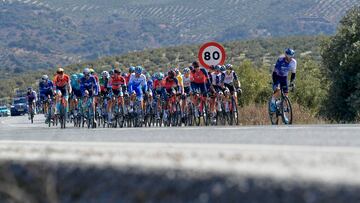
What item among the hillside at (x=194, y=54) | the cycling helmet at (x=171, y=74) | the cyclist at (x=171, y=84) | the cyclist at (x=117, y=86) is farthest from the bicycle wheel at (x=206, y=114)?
the hillside at (x=194, y=54)

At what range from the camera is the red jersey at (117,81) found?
29.8m

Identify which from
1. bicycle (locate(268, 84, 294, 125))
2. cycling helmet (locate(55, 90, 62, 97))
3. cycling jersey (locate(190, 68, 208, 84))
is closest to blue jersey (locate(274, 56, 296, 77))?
bicycle (locate(268, 84, 294, 125))

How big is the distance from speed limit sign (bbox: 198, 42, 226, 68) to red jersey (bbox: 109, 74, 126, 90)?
349 centimetres

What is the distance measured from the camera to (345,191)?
1.63 m

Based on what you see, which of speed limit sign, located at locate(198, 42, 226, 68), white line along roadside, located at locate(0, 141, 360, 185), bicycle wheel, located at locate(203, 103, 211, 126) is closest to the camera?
white line along roadside, located at locate(0, 141, 360, 185)

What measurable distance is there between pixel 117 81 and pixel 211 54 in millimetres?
4337

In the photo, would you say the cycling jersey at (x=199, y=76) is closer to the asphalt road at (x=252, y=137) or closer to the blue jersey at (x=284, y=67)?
the blue jersey at (x=284, y=67)

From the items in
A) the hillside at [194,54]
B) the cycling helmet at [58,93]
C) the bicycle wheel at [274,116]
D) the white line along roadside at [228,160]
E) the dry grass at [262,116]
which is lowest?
the dry grass at [262,116]

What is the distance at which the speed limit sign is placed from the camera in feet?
86.2

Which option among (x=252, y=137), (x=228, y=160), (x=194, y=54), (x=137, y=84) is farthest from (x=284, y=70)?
(x=194, y=54)

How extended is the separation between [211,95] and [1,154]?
82.7 ft

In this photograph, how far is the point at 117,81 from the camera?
2991 cm

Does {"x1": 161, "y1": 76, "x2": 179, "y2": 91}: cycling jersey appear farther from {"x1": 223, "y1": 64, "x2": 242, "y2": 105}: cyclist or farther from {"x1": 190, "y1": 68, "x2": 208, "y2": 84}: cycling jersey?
{"x1": 223, "y1": 64, "x2": 242, "y2": 105}: cyclist

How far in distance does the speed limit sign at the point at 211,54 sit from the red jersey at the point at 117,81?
3491 mm
